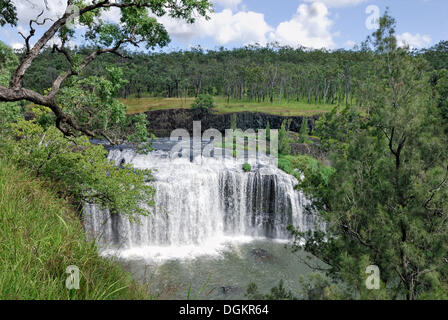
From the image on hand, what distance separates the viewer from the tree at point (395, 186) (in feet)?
15.8

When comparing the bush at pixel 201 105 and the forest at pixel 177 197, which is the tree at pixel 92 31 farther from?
the bush at pixel 201 105

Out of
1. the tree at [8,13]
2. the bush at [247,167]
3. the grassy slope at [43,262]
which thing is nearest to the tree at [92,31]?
the tree at [8,13]

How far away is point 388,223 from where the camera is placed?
5.29m

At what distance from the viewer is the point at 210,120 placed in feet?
192

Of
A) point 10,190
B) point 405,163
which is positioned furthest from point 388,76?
point 10,190

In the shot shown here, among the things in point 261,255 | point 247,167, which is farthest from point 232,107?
point 261,255

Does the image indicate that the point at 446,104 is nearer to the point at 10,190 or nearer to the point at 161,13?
the point at 161,13

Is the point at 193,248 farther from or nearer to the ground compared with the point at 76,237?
nearer to the ground

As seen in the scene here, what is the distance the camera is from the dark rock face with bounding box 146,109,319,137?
5471 cm

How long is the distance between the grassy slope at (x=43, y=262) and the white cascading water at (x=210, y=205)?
1462cm

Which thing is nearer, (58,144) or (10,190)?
(10,190)

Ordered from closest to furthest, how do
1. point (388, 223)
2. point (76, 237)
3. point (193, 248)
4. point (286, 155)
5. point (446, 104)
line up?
point (76, 237) < point (388, 223) < point (446, 104) < point (193, 248) < point (286, 155)

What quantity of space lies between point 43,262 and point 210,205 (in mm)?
17647

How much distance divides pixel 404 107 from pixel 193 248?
15548 millimetres
